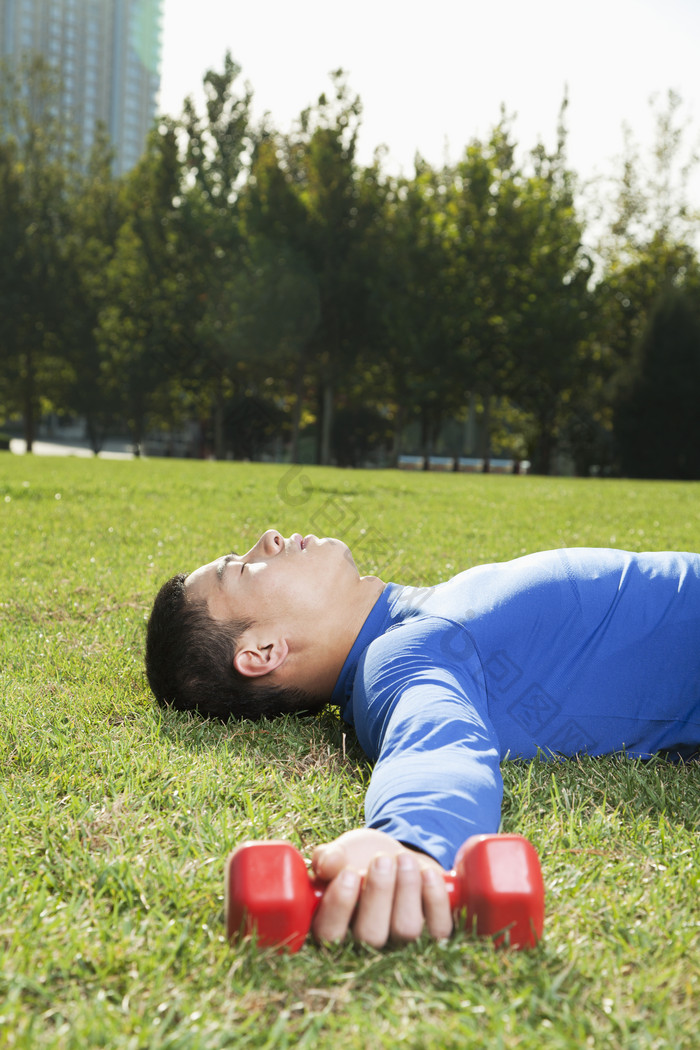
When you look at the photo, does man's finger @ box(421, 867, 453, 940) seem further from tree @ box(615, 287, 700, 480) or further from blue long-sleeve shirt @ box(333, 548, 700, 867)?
tree @ box(615, 287, 700, 480)

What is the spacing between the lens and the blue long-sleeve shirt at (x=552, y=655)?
2.27 m

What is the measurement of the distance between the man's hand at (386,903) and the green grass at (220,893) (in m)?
0.04

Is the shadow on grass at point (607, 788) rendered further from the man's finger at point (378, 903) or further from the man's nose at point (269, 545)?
the man's nose at point (269, 545)

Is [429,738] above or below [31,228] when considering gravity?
below

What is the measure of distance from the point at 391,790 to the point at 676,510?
984 centimetres

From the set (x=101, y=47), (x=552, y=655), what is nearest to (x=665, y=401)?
(x=552, y=655)

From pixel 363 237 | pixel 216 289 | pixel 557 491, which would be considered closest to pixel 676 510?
pixel 557 491

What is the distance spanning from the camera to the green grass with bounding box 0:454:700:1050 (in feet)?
4.32

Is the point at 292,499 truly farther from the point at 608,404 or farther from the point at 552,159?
the point at 552,159

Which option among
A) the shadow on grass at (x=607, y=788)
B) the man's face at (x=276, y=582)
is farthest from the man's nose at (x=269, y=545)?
the shadow on grass at (x=607, y=788)

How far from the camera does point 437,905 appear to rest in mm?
1499

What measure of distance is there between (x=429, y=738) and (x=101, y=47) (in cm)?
14781

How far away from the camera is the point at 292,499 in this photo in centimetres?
1049

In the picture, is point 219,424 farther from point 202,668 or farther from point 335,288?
point 202,668
